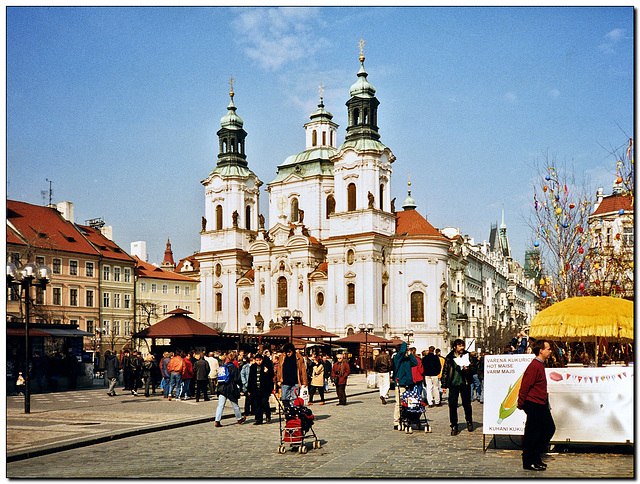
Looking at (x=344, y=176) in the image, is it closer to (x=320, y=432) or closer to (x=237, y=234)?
(x=237, y=234)

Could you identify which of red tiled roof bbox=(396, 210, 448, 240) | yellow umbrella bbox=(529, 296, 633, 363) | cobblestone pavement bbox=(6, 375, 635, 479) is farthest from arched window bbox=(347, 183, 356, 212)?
yellow umbrella bbox=(529, 296, 633, 363)

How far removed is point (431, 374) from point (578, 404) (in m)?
9.92

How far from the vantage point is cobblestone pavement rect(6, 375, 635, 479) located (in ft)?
35.6

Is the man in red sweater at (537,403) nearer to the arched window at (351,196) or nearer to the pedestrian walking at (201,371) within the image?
the pedestrian walking at (201,371)

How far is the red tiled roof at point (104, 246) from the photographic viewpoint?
220 feet

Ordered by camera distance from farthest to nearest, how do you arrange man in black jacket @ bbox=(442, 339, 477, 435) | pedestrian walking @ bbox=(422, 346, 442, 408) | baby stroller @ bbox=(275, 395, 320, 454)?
pedestrian walking @ bbox=(422, 346, 442, 408)
man in black jacket @ bbox=(442, 339, 477, 435)
baby stroller @ bbox=(275, 395, 320, 454)

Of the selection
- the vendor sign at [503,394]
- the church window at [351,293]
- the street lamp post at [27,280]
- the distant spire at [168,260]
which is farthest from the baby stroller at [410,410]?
the distant spire at [168,260]

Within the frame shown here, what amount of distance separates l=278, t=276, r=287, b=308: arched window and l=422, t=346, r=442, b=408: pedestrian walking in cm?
5376

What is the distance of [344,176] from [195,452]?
200 feet

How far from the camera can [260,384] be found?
1794 centimetres

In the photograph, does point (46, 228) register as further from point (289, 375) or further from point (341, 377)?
point (289, 375)

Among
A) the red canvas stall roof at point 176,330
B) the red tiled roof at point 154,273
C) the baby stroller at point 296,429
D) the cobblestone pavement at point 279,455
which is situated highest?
the red tiled roof at point 154,273

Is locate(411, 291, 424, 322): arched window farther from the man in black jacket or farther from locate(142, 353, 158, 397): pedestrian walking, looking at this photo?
the man in black jacket

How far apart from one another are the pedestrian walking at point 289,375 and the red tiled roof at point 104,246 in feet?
167
